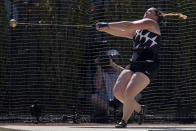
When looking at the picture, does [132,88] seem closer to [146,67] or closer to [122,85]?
[122,85]

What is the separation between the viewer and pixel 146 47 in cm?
602

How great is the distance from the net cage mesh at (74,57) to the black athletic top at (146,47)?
4.02 m

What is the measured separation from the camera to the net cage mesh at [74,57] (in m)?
10.3

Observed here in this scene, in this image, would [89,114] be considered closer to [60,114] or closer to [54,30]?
[60,114]

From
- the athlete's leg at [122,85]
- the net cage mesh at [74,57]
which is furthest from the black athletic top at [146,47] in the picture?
the net cage mesh at [74,57]

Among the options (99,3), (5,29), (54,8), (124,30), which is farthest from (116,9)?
(124,30)

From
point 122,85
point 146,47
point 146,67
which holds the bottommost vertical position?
point 122,85

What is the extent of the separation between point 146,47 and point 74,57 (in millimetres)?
4916

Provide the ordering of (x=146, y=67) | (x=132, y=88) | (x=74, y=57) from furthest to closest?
(x=74, y=57), (x=146, y=67), (x=132, y=88)

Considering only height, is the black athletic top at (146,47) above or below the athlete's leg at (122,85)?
above

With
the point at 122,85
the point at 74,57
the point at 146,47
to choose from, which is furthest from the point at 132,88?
the point at 74,57

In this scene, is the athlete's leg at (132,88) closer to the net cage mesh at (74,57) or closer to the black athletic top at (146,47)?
the black athletic top at (146,47)

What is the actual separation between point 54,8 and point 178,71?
2991 mm

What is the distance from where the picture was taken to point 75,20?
1120 cm
